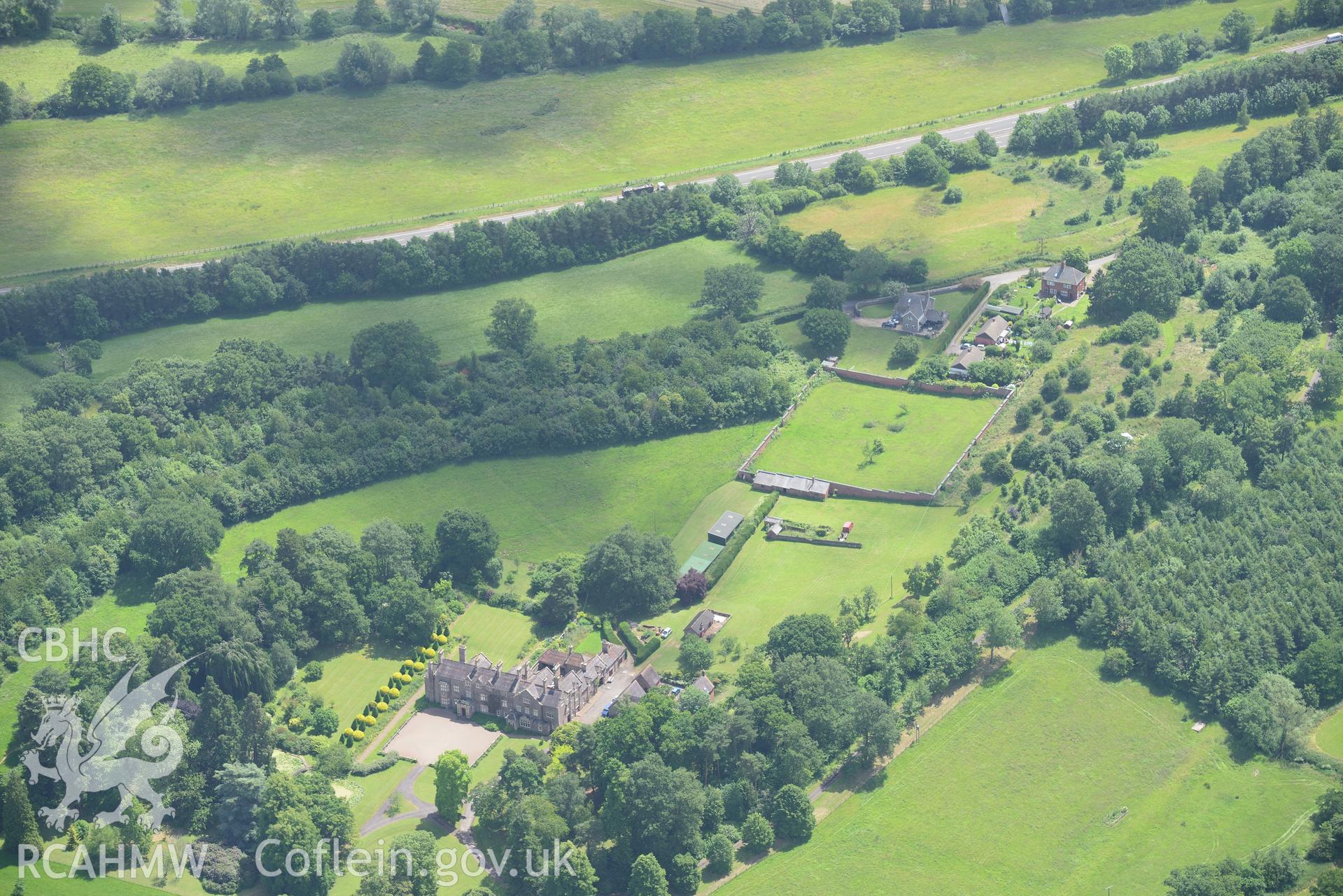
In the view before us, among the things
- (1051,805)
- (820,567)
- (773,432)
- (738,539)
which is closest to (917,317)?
(773,432)

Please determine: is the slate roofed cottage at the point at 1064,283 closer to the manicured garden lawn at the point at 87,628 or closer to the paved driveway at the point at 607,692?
the paved driveway at the point at 607,692

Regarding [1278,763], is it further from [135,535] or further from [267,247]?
[267,247]

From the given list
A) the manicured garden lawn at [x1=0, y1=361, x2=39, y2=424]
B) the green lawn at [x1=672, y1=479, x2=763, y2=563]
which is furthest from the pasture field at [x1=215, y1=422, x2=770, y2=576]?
the manicured garden lawn at [x1=0, y1=361, x2=39, y2=424]

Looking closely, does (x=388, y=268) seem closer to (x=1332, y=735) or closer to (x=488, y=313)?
(x=488, y=313)

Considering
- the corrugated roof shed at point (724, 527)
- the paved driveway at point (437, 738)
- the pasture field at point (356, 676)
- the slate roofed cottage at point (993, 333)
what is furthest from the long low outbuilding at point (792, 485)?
the paved driveway at point (437, 738)

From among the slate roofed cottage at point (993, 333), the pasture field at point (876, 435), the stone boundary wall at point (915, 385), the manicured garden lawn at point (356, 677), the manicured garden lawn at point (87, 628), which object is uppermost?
the slate roofed cottage at point (993, 333)
